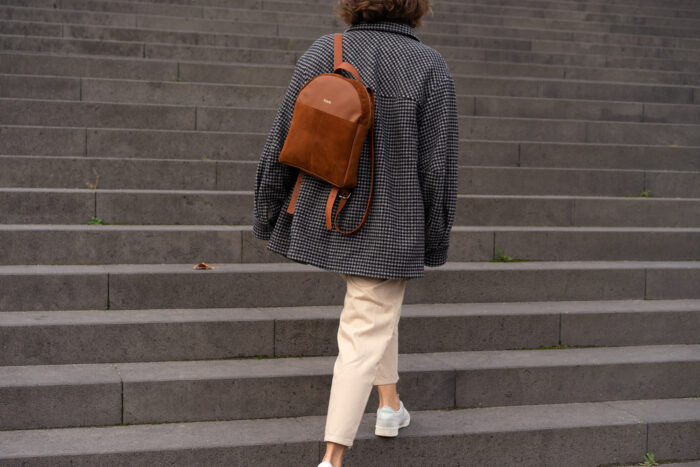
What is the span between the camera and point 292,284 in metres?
4.79

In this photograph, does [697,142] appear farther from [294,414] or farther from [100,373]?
[100,373]

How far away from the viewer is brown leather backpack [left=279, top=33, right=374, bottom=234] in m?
3.12

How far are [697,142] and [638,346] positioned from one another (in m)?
3.24

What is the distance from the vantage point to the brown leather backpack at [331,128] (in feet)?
10.2

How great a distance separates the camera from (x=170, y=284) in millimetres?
4582

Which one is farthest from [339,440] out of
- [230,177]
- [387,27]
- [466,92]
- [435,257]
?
[466,92]

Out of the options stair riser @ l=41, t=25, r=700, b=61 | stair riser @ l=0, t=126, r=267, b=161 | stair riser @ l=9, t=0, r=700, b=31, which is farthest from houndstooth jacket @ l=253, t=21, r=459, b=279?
stair riser @ l=9, t=0, r=700, b=31

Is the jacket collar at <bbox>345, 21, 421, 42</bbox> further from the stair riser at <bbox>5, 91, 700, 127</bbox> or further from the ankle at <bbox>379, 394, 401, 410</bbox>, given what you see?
the stair riser at <bbox>5, 91, 700, 127</bbox>

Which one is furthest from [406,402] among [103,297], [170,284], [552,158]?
[552,158]

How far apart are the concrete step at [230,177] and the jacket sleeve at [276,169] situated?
2.36m

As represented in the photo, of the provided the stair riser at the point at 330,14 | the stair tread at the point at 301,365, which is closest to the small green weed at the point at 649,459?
the stair tread at the point at 301,365

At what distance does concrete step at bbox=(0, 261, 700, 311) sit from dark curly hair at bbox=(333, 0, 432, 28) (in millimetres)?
1822

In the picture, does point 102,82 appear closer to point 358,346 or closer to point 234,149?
point 234,149

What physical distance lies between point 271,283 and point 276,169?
1.57 meters
